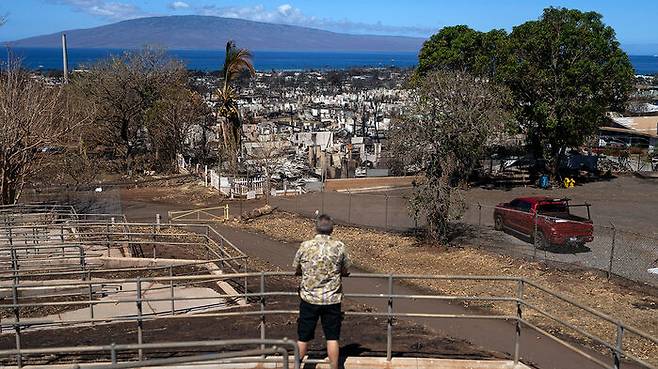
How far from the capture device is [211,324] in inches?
414

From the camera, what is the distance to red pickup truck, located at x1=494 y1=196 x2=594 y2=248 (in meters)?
19.1

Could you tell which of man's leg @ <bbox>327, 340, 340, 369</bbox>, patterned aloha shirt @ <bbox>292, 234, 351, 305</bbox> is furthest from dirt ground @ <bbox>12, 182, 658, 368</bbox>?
patterned aloha shirt @ <bbox>292, 234, 351, 305</bbox>

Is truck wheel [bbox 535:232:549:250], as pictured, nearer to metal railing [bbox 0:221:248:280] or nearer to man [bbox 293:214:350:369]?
metal railing [bbox 0:221:248:280]

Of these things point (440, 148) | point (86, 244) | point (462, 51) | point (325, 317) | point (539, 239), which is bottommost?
point (539, 239)

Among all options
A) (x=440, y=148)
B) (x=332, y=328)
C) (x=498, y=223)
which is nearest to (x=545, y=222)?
(x=498, y=223)

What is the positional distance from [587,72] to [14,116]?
27492mm

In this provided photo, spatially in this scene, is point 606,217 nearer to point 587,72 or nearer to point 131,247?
point 587,72

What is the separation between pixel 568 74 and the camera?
34.0 metres

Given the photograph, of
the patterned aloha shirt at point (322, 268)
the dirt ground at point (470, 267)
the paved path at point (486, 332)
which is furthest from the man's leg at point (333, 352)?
the paved path at point (486, 332)

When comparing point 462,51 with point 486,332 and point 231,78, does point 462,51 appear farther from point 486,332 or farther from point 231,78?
point 486,332

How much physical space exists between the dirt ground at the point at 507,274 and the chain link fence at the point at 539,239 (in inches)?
32.0

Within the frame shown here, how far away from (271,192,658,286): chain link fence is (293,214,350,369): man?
11.0m

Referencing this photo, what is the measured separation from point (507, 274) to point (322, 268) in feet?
37.7

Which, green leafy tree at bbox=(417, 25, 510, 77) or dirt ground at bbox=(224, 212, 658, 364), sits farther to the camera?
green leafy tree at bbox=(417, 25, 510, 77)
